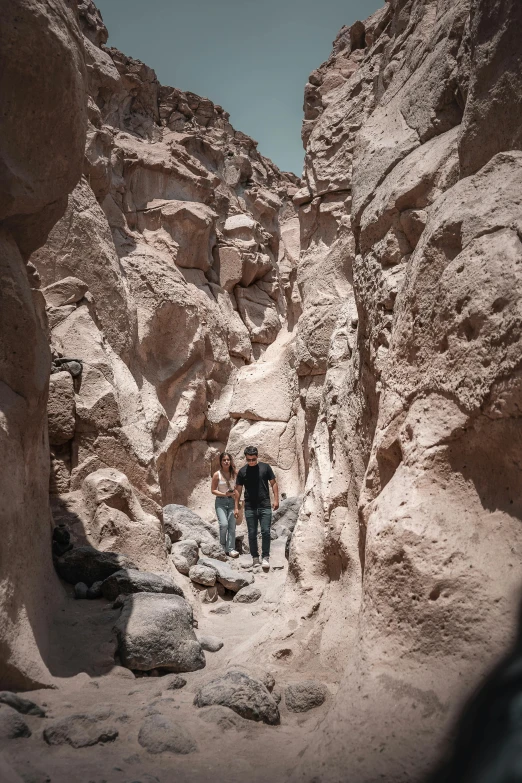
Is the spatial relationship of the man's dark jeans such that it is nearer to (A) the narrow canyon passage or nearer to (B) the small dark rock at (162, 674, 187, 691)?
(A) the narrow canyon passage

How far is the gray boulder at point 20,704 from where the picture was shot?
2.43m

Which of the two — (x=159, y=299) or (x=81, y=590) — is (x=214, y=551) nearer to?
(x=81, y=590)

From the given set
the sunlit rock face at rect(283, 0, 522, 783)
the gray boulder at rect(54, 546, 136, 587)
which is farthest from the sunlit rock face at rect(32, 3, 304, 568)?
the sunlit rock face at rect(283, 0, 522, 783)

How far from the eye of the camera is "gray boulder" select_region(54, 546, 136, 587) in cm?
424

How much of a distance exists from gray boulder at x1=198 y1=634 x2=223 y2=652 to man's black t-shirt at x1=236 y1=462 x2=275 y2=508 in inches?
85.2

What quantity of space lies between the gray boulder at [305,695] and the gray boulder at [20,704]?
1.05 metres

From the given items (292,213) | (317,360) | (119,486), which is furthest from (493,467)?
(292,213)

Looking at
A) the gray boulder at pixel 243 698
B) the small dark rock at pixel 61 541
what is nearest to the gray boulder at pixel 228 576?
the small dark rock at pixel 61 541

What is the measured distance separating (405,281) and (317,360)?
19.7 feet

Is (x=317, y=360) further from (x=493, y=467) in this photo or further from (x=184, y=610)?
(x=493, y=467)

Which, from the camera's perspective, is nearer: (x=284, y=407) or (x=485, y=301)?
(x=485, y=301)

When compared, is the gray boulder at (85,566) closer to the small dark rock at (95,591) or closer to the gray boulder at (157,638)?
the small dark rock at (95,591)

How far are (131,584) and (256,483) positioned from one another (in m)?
2.11

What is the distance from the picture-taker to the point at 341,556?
337 centimetres
